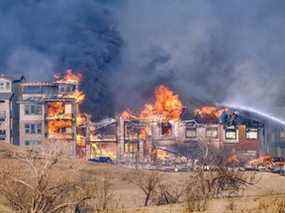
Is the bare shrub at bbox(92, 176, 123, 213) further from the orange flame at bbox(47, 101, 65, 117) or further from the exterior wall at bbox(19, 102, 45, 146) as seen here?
the orange flame at bbox(47, 101, 65, 117)

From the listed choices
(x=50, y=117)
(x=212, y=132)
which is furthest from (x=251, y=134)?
(x=50, y=117)

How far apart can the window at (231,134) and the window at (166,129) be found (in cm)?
1049

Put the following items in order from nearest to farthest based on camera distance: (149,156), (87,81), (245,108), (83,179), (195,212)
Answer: (195,212), (83,179), (149,156), (245,108), (87,81)

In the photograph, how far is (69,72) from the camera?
130 metres

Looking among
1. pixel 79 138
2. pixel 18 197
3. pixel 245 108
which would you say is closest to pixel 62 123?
pixel 79 138

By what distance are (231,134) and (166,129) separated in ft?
40.1

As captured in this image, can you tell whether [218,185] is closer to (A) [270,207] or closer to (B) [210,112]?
(A) [270,207]

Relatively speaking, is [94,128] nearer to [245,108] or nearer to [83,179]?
[245,108]

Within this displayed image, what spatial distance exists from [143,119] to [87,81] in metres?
26.5

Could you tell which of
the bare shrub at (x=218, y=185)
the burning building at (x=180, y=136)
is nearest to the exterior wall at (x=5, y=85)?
the burning building at (x=180, y=136)

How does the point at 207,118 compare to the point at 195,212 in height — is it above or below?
above

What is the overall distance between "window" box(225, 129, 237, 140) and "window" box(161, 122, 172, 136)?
10492 millimetres

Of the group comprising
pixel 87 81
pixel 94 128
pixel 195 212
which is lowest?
pixel 195 212

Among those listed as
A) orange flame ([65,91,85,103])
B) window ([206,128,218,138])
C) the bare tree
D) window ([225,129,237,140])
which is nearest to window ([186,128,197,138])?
window ([206,128,218,138])
